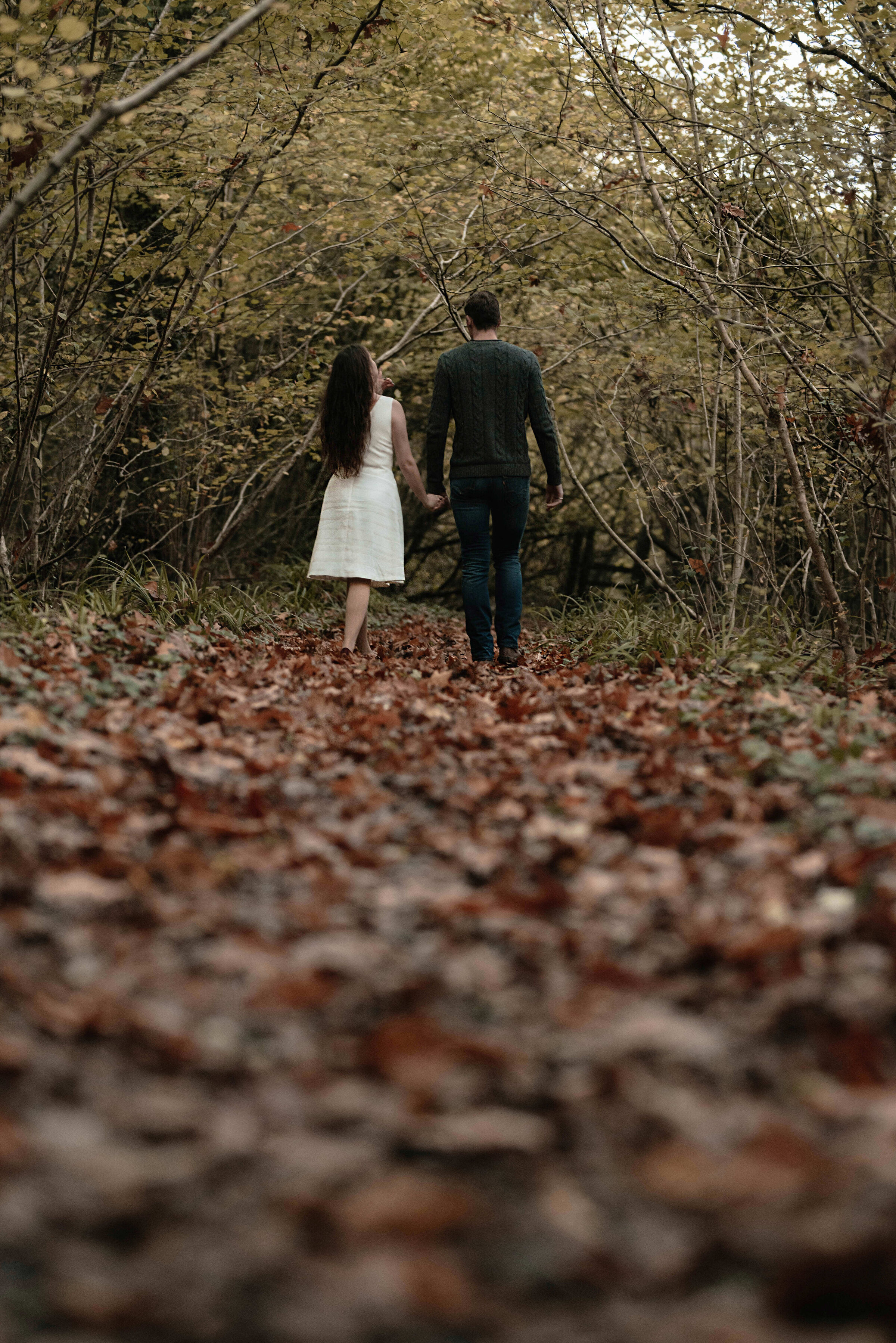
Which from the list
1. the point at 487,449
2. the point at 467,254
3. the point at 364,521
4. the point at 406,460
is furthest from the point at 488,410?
the point at 467,254

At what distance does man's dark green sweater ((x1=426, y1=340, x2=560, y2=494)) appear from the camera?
6.22 metres

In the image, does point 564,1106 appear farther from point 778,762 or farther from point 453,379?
point 453,379

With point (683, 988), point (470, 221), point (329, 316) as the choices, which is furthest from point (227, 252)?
point (683, 988)

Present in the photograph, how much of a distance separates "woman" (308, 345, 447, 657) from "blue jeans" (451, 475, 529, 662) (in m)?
0.28

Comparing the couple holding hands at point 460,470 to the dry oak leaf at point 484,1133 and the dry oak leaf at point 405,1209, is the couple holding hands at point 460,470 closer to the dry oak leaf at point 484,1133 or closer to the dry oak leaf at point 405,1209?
the dry oak leaf at point 484,1133

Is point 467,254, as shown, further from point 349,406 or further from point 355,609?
point 355,609

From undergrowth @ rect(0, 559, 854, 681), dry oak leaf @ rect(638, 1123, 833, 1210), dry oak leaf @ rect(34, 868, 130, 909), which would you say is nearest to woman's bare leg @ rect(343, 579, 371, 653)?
undergrowth @ rect(0, 559, 854, 681)

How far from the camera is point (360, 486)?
6629 millimetres

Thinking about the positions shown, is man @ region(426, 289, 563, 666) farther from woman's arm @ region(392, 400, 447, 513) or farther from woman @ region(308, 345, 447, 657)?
woman @ region(308, 345, 447, 657)

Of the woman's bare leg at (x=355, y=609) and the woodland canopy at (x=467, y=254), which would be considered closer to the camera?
the woodland canopy at (x=467, y=254)

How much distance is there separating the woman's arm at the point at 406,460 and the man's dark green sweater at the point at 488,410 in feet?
0.72

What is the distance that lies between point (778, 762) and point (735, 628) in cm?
345

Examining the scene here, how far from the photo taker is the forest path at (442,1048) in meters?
1.26

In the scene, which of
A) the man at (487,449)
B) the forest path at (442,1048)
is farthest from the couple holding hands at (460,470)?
the forest path at (442,1048)
